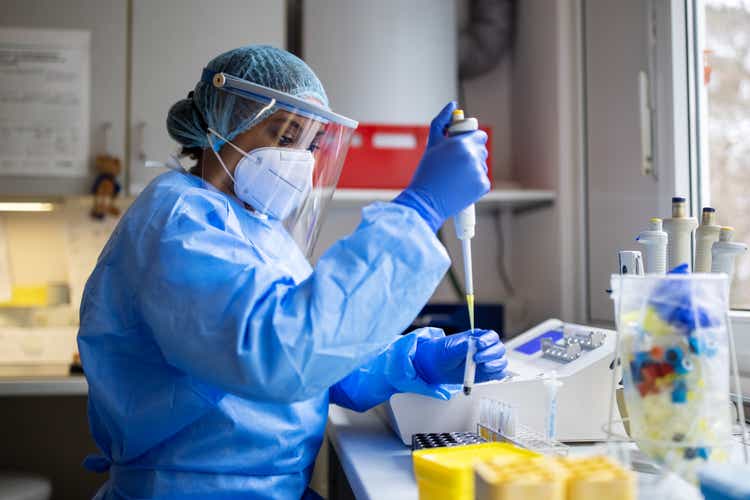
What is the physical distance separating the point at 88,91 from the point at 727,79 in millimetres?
1801

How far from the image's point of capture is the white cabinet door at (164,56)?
201 cm

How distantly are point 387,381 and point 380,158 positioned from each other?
0.97m

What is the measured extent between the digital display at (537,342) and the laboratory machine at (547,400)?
103 millimetres

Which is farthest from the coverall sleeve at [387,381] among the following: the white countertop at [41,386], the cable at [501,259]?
the cable at [501,259]

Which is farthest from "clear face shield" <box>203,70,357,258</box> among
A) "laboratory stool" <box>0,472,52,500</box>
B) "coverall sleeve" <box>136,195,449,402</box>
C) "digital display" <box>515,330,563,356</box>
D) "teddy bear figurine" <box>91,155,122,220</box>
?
"laboratory stool" <box>0,472,52,500</box>

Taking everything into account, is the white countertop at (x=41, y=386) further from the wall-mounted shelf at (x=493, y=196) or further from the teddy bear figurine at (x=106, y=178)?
the wall-mounted shelf at (x=493, y=196)

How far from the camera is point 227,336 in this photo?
0.81 meters

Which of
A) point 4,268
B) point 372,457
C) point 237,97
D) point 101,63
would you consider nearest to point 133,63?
point 101,63

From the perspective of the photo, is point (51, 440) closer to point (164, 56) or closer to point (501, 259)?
point (164, 56)

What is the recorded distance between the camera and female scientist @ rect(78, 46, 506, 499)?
32.7 inches

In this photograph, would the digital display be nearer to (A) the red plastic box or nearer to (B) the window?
(B) the window

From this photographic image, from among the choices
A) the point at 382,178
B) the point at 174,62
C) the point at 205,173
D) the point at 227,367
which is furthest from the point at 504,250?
the point at 227,367

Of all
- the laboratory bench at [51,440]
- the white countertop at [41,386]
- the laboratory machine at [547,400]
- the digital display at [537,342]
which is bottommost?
the laboratory bench at [51,440]

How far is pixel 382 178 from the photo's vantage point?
2.00 metres
